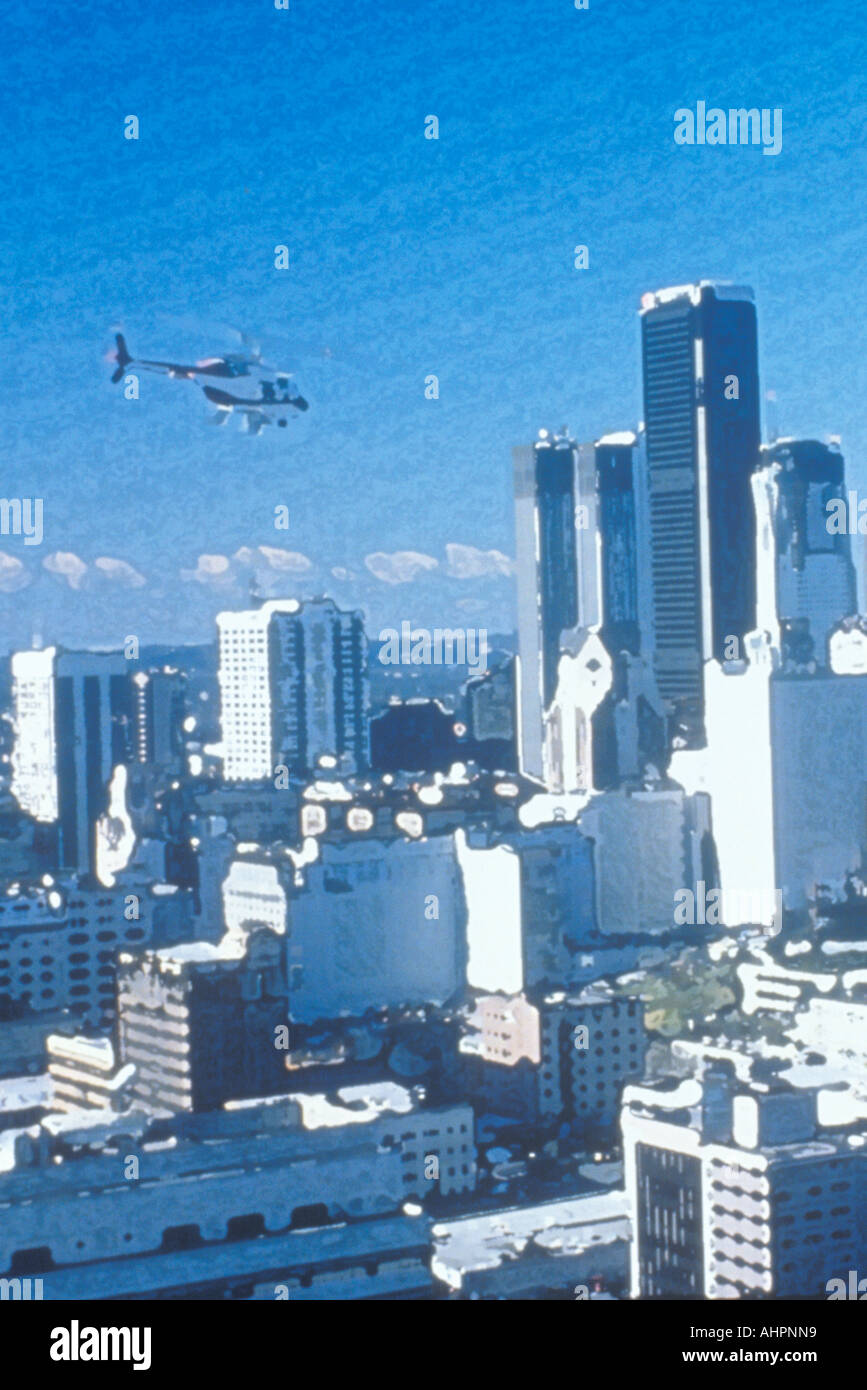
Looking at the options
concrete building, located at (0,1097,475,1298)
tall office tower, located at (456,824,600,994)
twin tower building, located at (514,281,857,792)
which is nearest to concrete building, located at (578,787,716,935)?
tall office tower, located at (456,824,600,994)

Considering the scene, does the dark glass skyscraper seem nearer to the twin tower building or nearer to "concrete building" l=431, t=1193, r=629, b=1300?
the twin tower building

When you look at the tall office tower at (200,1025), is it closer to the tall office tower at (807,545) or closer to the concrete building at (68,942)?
the concrete building at (68,942)

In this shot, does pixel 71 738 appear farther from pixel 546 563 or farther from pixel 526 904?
pixel 546 563

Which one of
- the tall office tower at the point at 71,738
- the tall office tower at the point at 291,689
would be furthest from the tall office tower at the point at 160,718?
the tall office tower at the point at 291,689

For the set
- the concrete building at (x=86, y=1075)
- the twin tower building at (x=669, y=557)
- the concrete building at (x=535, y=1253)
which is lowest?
the concrete building at (x=535, y=1253)

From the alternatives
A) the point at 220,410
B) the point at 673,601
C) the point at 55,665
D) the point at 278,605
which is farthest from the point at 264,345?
the point at 673,601

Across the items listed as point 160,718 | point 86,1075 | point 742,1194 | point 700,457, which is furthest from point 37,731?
point 700,457
